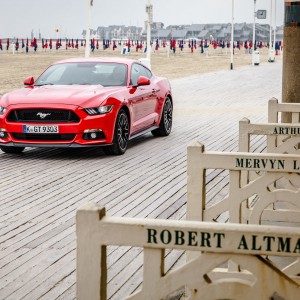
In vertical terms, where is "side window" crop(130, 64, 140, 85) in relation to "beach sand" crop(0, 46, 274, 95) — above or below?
above

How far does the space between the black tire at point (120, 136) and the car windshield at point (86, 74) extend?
86 centimetres

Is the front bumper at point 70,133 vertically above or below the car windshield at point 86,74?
below

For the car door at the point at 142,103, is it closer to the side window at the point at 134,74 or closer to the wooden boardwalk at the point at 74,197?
the side window at the point at 134,74

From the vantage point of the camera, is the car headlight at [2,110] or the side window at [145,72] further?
the side window at [145,72]

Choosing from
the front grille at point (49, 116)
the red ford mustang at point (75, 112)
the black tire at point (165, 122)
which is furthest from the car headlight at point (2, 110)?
the black tire at point (165, 122)

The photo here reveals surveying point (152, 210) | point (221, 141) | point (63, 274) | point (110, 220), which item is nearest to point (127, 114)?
point (221, 141)

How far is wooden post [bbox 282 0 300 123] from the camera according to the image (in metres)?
9.80

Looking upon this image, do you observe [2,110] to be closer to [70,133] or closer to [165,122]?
[70,133]

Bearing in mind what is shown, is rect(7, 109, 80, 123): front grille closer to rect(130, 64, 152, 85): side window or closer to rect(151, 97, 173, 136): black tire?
rect(130, 64, 152, 85): side window

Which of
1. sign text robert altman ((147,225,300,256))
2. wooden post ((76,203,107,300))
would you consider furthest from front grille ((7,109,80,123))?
sign text robert altman ((147,225,300,256))

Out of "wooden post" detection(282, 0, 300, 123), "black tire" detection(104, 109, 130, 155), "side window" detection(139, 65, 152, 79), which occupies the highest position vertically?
"wooden post" detection(282, 0, 300, 123)

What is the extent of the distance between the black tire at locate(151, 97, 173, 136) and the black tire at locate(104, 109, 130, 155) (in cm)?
216

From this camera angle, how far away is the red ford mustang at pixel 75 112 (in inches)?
474

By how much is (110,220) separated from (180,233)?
0.96ft
